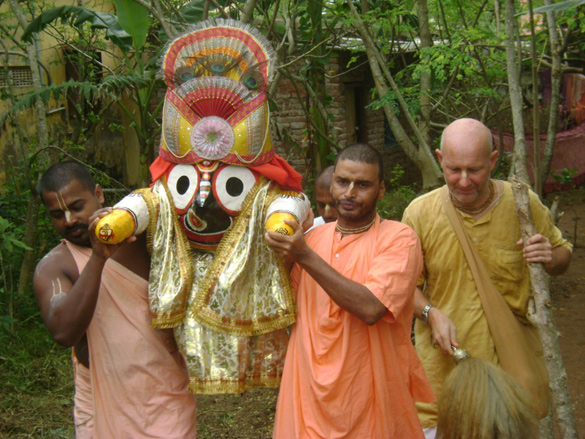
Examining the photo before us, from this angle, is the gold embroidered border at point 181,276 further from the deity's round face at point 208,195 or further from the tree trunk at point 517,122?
the tree trunk at point 517,122

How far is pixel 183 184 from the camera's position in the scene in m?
2.90

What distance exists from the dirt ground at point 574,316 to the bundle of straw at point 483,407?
2687 mm

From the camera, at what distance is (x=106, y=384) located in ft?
9.77

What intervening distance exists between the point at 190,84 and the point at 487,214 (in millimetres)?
1494

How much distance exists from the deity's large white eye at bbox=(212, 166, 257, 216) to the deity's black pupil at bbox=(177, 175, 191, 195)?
0.39 ft

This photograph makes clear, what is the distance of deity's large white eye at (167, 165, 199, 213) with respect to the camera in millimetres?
2869

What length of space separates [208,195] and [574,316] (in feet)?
18.3

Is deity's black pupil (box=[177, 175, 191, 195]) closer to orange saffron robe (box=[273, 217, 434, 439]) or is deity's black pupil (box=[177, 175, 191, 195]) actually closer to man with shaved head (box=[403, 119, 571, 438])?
orange saffron robe (box=[273, 217, 434, 439])

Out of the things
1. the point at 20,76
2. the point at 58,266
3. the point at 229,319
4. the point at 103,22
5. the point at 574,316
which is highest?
the point at 103,22

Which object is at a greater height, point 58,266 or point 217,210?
point 217,210

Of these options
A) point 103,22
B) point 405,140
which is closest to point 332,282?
point 405,140

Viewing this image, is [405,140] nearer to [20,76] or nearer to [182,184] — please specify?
[182,184]

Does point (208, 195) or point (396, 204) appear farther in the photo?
point (396, 204)

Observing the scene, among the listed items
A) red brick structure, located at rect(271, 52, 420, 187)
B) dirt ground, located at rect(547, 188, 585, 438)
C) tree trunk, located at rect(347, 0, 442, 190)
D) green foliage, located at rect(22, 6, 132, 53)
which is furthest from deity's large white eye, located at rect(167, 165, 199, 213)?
red brick structure, located at rect(271, 52, 420, 187)
